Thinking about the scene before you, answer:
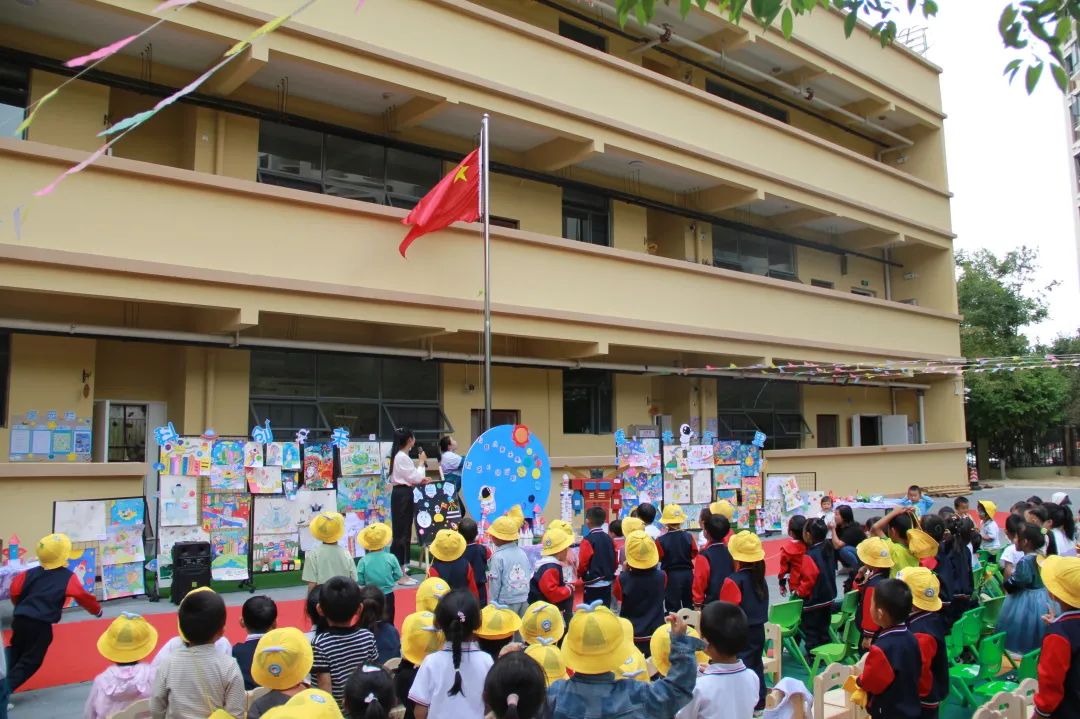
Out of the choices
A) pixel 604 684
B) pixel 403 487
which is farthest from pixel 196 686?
pixel 403 487

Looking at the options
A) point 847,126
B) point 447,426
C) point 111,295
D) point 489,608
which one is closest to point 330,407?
point 447,426

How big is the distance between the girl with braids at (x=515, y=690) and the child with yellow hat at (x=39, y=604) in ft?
16.3

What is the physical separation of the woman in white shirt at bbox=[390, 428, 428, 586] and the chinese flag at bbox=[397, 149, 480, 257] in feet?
9.53

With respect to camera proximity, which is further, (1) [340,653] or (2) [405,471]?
(2) [405,471]

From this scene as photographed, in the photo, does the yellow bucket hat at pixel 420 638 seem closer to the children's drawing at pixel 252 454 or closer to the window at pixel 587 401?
the children's drawing at pixel 252 454

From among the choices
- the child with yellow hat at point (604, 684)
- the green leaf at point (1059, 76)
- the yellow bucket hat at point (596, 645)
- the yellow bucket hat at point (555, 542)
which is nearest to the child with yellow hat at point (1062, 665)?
the child with yellow hat at point (604, 684)

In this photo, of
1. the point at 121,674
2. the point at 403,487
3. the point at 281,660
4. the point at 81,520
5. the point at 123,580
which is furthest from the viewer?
the point at 403,487

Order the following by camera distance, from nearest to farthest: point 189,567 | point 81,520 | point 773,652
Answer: point 773,652 → point 81,520 → point 189,567

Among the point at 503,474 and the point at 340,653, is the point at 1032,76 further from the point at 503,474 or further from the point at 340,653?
the point at 503,474

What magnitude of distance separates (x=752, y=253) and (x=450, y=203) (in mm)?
10849

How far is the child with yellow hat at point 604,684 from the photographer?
4.05 metres

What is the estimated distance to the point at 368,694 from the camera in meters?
3.94

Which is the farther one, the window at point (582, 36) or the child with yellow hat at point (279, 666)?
the window at point (582, 36)

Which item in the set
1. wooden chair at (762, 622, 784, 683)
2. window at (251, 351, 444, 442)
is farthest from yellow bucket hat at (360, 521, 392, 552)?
window at (251, 351, 444, 442)
